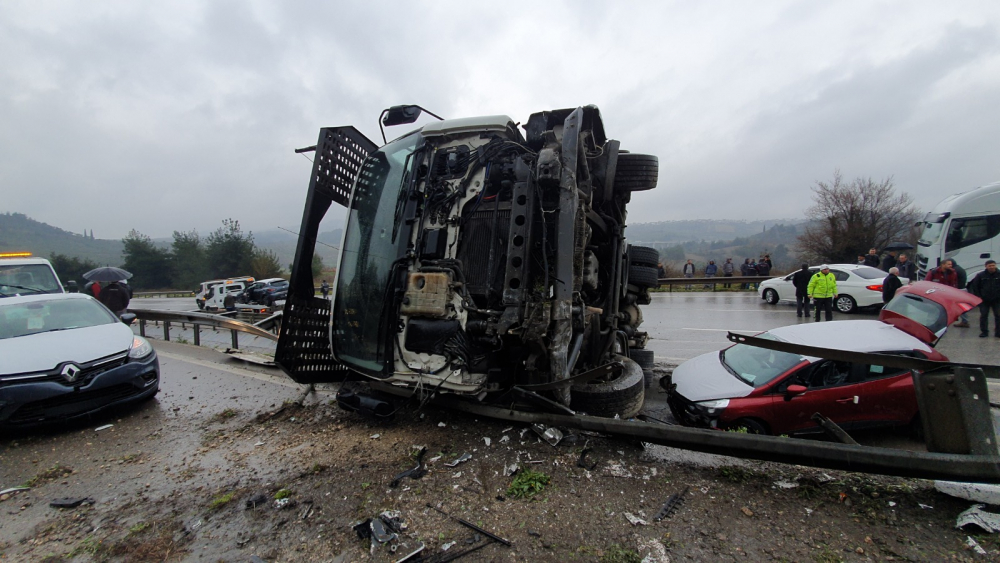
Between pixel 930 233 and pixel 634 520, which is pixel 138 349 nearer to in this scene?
pixel 634 520

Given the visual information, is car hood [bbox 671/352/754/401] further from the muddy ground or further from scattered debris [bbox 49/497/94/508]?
scattered debris [bbox 49/497/94/508]

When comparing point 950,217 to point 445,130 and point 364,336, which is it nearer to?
point 445,130

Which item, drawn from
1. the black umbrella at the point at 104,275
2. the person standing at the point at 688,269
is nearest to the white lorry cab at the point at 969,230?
the person standing at the point at 688,269

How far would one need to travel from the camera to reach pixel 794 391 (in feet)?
12.9

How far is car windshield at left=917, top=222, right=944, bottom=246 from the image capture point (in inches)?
492

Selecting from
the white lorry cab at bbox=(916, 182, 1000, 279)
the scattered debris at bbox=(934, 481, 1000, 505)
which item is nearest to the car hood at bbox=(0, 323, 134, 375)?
the scattered debris at bbox=(934, 481, 1000, 505)

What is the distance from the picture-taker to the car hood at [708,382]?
4137mm

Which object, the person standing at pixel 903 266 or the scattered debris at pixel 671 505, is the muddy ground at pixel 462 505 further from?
the person standing at pixel 903 266

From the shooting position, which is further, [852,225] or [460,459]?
Result: [852,225]

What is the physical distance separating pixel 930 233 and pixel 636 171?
1411 cm

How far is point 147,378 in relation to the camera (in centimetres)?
438

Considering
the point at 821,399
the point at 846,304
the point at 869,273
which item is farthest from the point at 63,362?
the point at 869,273

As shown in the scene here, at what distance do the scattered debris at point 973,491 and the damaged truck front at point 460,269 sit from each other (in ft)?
5.80

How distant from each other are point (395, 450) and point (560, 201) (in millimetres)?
2110
